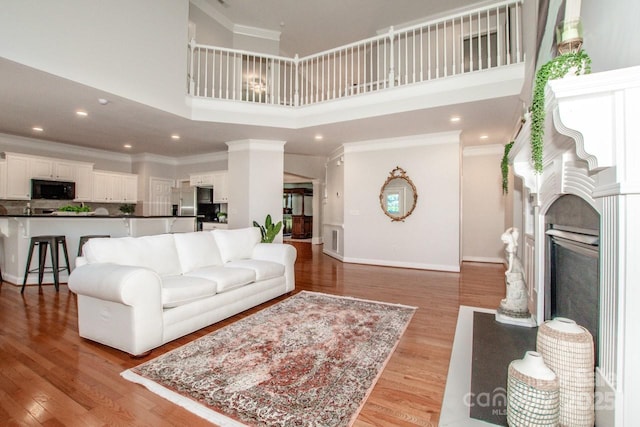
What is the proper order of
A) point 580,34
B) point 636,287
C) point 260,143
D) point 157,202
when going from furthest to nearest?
point 157,202 → point 260,143 → point 580,34 → point 636,287

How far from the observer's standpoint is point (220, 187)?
7.61m

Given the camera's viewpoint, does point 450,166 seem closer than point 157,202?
Yes

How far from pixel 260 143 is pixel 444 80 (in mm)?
3736

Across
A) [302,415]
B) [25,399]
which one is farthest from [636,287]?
[25,399]

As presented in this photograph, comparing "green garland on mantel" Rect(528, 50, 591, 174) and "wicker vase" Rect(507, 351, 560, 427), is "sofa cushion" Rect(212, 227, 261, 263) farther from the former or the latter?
"green garland on mantel" Rect(528, 50, 591, 174)

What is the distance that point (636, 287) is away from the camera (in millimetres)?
1142

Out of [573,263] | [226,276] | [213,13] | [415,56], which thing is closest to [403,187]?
[415,56]

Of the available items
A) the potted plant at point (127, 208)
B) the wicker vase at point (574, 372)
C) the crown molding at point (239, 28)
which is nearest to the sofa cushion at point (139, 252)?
the wicker vase at point (574, 372)

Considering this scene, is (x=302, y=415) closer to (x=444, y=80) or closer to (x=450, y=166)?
(x=444, y=80)

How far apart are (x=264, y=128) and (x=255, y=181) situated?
1.29 metres

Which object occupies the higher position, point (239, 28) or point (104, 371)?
point (239, 28)

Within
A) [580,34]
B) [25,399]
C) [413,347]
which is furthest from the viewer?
[413,347]

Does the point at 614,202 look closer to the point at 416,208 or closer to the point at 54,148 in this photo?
the point at 416,208

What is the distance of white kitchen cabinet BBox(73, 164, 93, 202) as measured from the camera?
684cm
